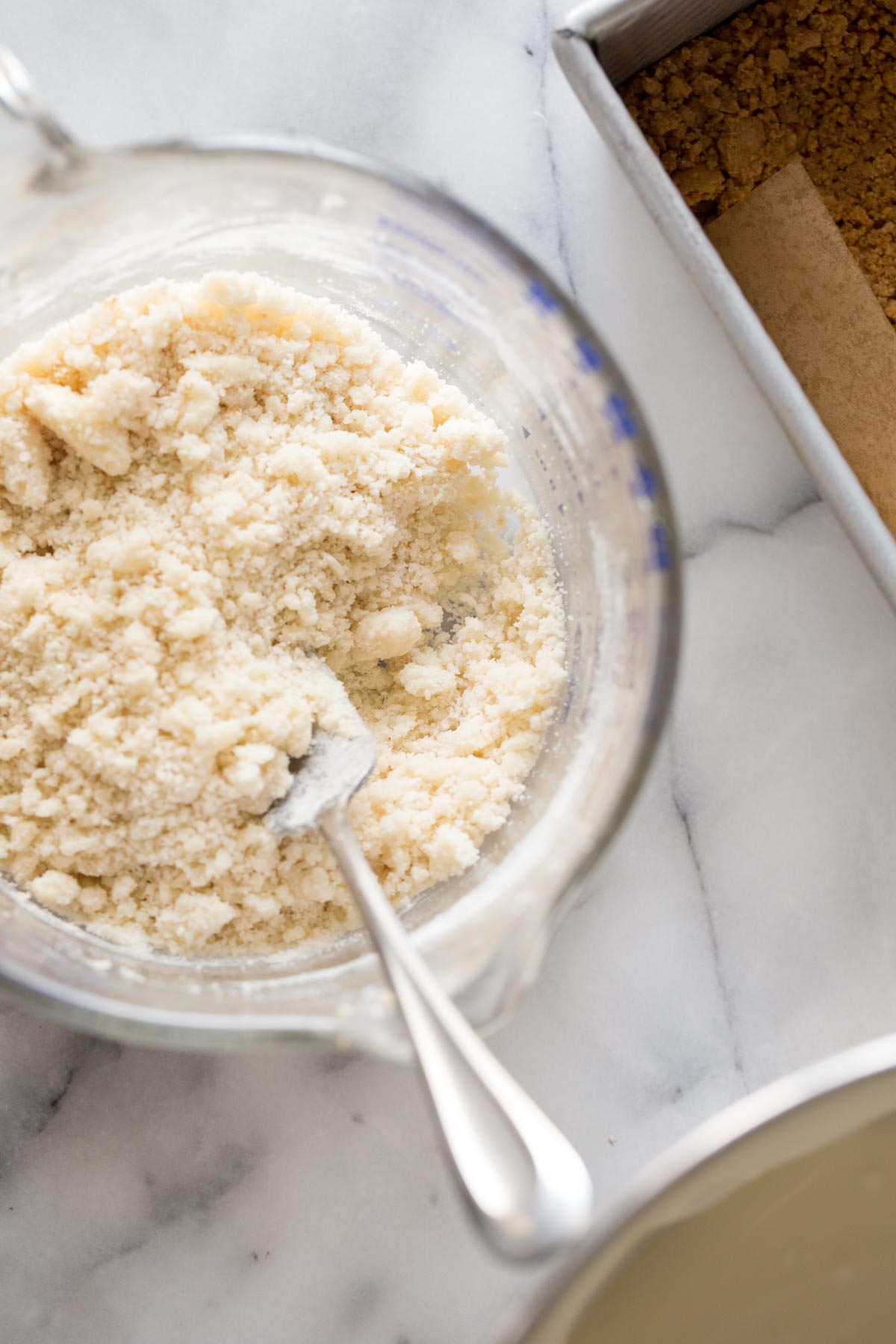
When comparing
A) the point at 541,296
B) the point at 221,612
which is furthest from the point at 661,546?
the point at 221,612

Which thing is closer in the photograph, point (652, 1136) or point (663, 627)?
point (663, 627)

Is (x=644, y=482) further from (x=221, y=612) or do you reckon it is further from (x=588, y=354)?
(x=221, y=612)

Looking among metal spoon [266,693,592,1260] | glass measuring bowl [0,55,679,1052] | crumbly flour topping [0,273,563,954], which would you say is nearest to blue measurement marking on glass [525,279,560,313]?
glass measuring bowl [0,55,679,1052]

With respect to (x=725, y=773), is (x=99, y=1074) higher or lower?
higher

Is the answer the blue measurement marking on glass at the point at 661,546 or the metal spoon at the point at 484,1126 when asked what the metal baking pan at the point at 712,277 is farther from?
the metal spoon at the point at 484,1126

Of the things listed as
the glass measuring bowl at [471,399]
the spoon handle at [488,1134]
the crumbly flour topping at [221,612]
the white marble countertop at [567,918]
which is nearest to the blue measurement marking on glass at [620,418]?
the glass measuring bowl at [471,399]

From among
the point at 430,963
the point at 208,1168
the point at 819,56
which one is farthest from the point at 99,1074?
the point at 819,56

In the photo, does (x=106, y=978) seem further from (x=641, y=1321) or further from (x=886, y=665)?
(x=886, y=665)

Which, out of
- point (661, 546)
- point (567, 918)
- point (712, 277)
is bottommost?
point (567, 918)
